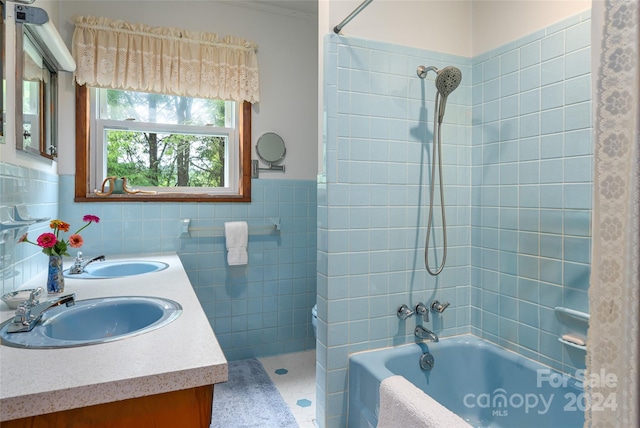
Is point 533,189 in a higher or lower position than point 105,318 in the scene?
higher

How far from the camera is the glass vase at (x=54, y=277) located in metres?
1.29

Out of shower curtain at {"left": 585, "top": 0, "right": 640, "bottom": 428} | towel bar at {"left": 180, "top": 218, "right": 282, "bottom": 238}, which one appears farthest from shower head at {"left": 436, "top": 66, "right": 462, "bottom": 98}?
towel bar at {"left": 180, "top": 218, "right": 282, "bottom": 238}

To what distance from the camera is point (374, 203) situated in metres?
1.67

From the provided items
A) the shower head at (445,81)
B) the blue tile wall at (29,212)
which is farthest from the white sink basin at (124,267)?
the shower head at (445,81)

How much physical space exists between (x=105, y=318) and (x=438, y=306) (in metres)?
1.41

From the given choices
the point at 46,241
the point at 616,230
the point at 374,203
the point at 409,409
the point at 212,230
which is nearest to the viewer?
the point at 616,230

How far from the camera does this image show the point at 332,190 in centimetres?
159

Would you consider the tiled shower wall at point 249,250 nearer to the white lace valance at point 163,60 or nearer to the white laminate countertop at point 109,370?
the white lace valance at point 163,60

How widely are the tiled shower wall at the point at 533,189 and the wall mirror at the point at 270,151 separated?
1.33 meters

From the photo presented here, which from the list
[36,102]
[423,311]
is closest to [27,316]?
[36,102]

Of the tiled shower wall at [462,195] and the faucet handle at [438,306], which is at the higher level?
the tiled shower wall at [462,195]

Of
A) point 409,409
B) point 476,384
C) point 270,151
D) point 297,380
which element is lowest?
point 297,380

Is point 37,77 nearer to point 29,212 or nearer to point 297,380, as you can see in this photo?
point 29,212

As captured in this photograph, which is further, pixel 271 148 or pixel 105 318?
pixel 271 148
